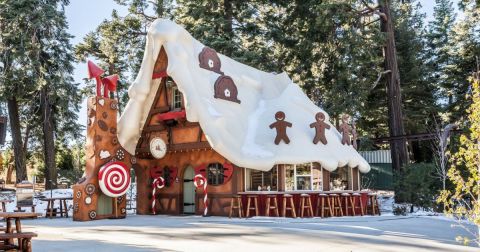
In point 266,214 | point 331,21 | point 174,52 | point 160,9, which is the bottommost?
point 266,214

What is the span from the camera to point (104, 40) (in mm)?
30125

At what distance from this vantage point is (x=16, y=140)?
84.6ft

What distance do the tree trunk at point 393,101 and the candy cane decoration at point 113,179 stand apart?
1358cm

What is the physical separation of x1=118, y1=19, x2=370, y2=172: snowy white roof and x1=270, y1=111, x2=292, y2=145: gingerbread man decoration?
0.70 feet

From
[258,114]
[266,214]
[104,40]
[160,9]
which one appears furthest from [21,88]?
[266,214]

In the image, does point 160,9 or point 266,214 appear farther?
point 160,9

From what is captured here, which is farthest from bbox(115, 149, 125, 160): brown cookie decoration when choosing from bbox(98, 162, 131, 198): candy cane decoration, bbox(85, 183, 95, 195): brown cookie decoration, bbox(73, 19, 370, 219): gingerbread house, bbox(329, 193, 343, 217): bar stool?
bbox(329, 193, 343, 217): bar stool

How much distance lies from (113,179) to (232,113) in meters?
4.91

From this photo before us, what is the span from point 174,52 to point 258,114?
4124 millimetres

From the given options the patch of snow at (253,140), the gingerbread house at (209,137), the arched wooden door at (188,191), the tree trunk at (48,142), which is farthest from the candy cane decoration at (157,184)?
the tree trunk at (48,142)

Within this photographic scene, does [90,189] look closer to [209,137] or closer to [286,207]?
[209,137]

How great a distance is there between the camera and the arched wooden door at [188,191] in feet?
61.5

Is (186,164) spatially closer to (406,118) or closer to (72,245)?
(72,245)

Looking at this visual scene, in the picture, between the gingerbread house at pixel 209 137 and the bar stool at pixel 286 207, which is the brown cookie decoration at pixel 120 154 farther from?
the bar stool at pixel 286 207
